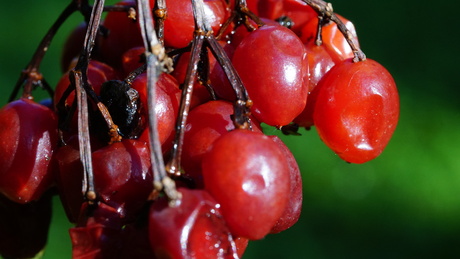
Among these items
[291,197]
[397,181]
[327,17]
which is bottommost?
[397,181]

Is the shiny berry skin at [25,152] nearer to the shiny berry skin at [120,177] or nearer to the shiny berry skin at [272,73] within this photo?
the shiny berry skin at [120,177]

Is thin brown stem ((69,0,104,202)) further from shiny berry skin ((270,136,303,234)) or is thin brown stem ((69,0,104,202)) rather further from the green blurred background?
the green blurred background

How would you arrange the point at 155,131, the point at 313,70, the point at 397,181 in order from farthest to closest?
1. the point at 397,181
2. the point at 313,70
3. the point at 155,131

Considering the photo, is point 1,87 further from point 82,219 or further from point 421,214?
point 82,219

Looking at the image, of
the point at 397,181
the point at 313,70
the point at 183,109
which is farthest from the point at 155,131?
the point at 397,181

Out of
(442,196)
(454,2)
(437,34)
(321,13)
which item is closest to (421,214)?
(442,196)

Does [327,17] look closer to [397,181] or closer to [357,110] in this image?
[357,110]

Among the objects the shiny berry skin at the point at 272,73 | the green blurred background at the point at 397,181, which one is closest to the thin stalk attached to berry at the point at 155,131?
the shiny berry skin at the point at 272,73
